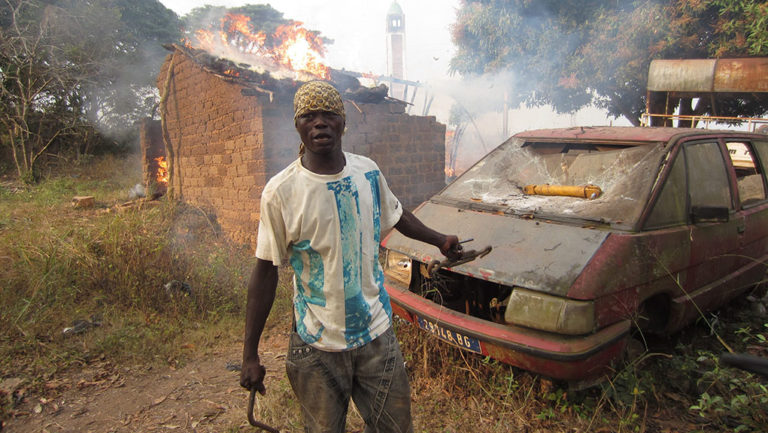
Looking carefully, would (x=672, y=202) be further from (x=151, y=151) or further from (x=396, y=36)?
(x=396, y=36)

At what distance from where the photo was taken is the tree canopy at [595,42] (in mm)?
9992

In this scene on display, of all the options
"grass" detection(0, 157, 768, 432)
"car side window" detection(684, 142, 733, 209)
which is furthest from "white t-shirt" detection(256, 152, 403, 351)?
"car side window" detection(684, 142, 733, 209)

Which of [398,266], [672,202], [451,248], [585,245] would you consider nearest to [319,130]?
[451,248]

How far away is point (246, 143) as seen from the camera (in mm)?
6543

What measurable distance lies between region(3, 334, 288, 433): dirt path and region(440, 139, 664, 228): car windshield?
A: 7.36ft

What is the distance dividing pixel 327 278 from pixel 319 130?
1.76ft

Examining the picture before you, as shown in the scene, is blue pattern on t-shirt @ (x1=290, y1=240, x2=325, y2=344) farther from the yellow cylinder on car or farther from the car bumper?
the yellow cylinder on car

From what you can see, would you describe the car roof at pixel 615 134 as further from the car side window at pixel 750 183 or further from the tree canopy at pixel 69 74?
the tree canopy at pixel 69 74

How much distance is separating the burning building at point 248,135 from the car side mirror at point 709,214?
484 centimetres

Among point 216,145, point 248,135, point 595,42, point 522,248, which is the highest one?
point 595,42

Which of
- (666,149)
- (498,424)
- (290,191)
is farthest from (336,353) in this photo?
(666,149)

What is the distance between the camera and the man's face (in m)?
1.60

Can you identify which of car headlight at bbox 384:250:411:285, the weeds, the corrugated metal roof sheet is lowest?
the weeds

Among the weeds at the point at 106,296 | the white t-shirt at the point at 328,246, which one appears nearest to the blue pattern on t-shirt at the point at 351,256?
the white t-shirt at the point at 328,246
